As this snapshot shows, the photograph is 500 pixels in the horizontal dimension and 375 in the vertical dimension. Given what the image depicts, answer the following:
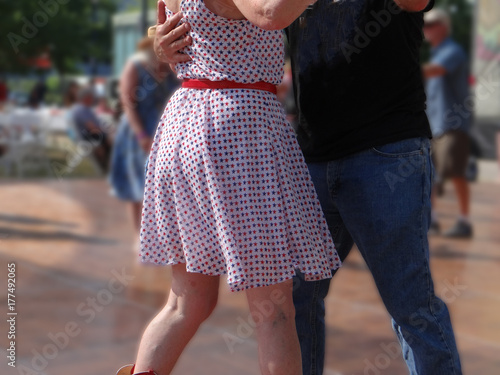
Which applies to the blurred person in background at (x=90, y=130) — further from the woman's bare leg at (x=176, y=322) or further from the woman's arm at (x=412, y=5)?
the woman's arm at (x=412, y=5)

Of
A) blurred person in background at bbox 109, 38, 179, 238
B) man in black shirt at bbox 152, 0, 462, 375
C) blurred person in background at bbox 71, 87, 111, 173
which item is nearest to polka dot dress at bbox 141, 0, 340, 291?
man in black shirt at bbox 152, 0, 462, 375

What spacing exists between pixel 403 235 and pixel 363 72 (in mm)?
481

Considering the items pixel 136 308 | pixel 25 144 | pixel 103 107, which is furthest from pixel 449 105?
pixel 103 107

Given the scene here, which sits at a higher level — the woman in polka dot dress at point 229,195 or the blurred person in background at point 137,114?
the woman in polka dot dress at point 229,195

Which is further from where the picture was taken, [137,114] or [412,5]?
[137,114]

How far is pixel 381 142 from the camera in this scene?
2176 mm

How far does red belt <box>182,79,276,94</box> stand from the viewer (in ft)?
6.68

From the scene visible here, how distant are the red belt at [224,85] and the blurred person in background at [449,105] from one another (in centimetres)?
483

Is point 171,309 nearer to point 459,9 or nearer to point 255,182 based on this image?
point 255,182

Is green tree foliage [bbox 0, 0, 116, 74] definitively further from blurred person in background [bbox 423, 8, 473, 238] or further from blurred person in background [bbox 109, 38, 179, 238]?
blurred person in background [bbox 423, 8, 473, 238]

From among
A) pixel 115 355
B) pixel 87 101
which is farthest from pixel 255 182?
pixel 87 101

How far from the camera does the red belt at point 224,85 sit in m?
2.04

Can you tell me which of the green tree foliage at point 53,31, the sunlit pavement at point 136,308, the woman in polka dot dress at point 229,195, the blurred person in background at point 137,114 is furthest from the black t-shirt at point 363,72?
the green tree foliage at point 53,31

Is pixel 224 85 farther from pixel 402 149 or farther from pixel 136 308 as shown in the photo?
pixel 136 308
